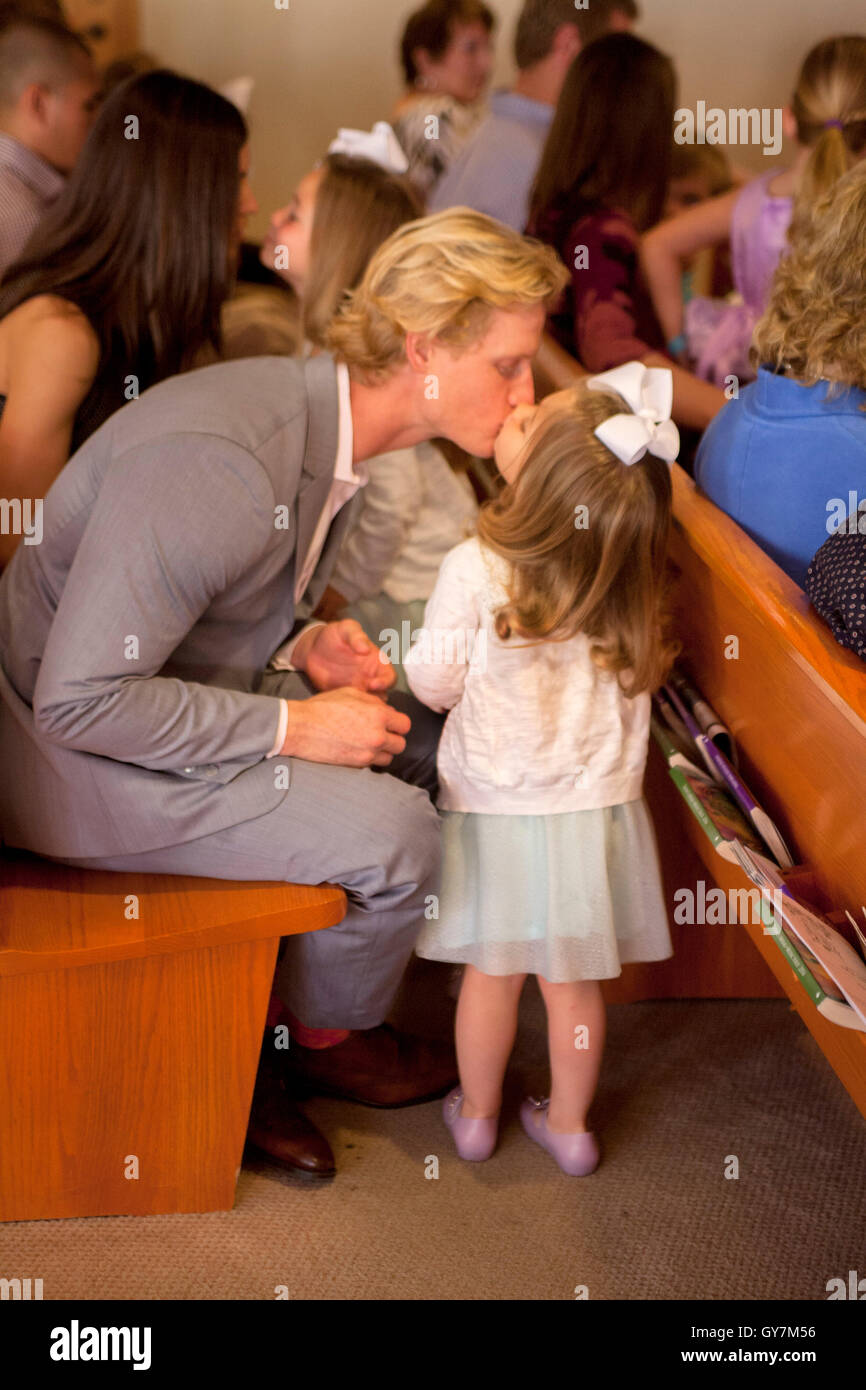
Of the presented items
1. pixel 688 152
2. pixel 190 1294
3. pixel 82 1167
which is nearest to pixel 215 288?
pixel 82 1167

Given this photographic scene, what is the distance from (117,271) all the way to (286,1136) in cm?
137

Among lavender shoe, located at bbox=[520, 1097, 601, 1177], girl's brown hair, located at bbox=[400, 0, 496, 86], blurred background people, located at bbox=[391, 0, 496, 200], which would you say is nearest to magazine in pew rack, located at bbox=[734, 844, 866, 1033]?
lavender shoe, located at bbox=[520, 1097, 601, 1177]

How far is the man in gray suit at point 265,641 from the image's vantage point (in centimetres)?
154

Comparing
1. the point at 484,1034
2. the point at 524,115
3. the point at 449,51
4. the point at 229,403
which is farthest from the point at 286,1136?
the point at 449,51

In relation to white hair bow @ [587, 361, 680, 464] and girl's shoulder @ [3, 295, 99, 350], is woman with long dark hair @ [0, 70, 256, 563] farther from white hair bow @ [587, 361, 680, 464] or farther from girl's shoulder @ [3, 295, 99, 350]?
white hair bow @ [587, 361, 680, 464]

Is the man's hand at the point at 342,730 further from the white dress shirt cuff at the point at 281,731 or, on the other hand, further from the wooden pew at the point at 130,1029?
the wooden pew at the point at 130,1029

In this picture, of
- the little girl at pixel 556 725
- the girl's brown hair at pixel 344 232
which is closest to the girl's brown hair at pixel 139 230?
the girl's brown hair at pixel 344 232

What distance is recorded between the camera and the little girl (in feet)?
5.32

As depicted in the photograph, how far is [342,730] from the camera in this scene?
1.68 meters

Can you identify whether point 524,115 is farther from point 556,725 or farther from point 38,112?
point 556,725

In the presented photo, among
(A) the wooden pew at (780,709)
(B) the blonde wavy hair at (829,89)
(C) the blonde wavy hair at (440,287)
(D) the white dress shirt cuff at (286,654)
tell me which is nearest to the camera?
(A) the wooden pew at (780,709)

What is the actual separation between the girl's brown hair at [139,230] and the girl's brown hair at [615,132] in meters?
0.76

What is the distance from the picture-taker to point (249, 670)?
183 cm

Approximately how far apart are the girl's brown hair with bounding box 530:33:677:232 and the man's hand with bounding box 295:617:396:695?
124 cm
